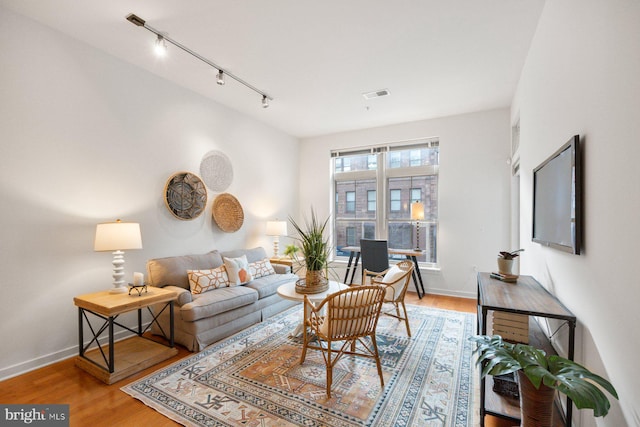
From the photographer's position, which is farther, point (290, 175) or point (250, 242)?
point (290, 175)

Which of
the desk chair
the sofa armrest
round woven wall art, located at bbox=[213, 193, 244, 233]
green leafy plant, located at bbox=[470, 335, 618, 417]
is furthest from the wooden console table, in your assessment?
Result: round woven wall art, located at bbox=[213, 193, 244, 233]

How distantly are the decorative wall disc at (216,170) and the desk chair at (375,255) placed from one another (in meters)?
2.33

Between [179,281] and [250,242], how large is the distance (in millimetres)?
1659

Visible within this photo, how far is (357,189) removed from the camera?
582 cm

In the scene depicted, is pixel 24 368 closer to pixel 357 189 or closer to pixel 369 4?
pixel 369 4

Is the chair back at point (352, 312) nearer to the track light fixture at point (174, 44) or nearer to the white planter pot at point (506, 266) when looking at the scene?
the white planter pot at point (506, 266)

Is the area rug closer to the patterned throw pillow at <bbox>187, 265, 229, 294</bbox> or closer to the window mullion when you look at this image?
the patterned throw pillow at <bbox>187, 265, 229, 294</bbox>

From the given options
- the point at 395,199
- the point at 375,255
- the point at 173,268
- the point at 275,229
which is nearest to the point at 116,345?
the point at 173,268

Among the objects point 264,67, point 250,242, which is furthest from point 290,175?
point 264,67

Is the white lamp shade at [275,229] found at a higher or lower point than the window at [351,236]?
higher

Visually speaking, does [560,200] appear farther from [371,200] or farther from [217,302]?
[371,200]

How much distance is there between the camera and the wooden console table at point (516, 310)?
5.42ft

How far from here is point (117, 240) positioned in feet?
8.66

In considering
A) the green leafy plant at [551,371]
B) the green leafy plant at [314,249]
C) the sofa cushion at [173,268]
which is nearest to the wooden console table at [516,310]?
the green leafy plant at [551,371]
